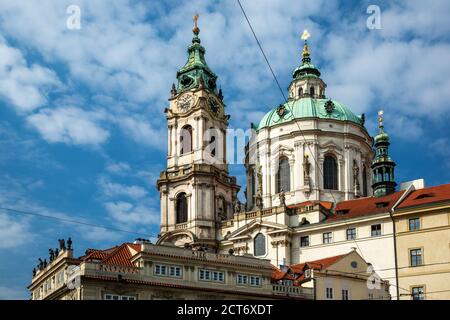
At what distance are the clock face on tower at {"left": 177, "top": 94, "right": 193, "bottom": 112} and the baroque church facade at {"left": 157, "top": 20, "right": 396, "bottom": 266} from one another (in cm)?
13

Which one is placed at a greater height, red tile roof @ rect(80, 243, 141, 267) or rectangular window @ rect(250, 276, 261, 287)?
red tile roof @ rect(80, 243, 141, 267)

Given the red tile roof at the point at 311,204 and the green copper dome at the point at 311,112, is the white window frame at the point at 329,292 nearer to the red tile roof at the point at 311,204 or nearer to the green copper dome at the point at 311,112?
the red tile roof at the point at 311,204

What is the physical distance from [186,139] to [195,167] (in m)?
4.74

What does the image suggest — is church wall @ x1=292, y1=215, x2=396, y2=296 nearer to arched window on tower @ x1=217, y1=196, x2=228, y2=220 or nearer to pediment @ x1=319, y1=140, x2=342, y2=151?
arched window on tower @ x1=217, y1=196, x2=228, y2=220

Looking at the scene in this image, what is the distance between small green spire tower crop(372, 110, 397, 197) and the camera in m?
73.6

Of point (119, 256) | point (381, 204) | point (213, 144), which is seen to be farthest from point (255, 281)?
point (213, 144)

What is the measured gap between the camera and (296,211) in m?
71.7

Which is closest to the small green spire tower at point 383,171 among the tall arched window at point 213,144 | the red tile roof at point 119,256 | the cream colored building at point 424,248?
the cream colored building at point 424,248

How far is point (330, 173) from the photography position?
78375 millimetres

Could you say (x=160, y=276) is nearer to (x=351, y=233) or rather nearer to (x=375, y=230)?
(x=375, y=230)

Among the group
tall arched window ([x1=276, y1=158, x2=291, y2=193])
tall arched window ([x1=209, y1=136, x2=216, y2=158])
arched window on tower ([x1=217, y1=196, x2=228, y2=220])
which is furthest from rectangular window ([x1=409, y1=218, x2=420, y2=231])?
tall arched window ([x1=209, y1=136, x2=216, y2=158])
